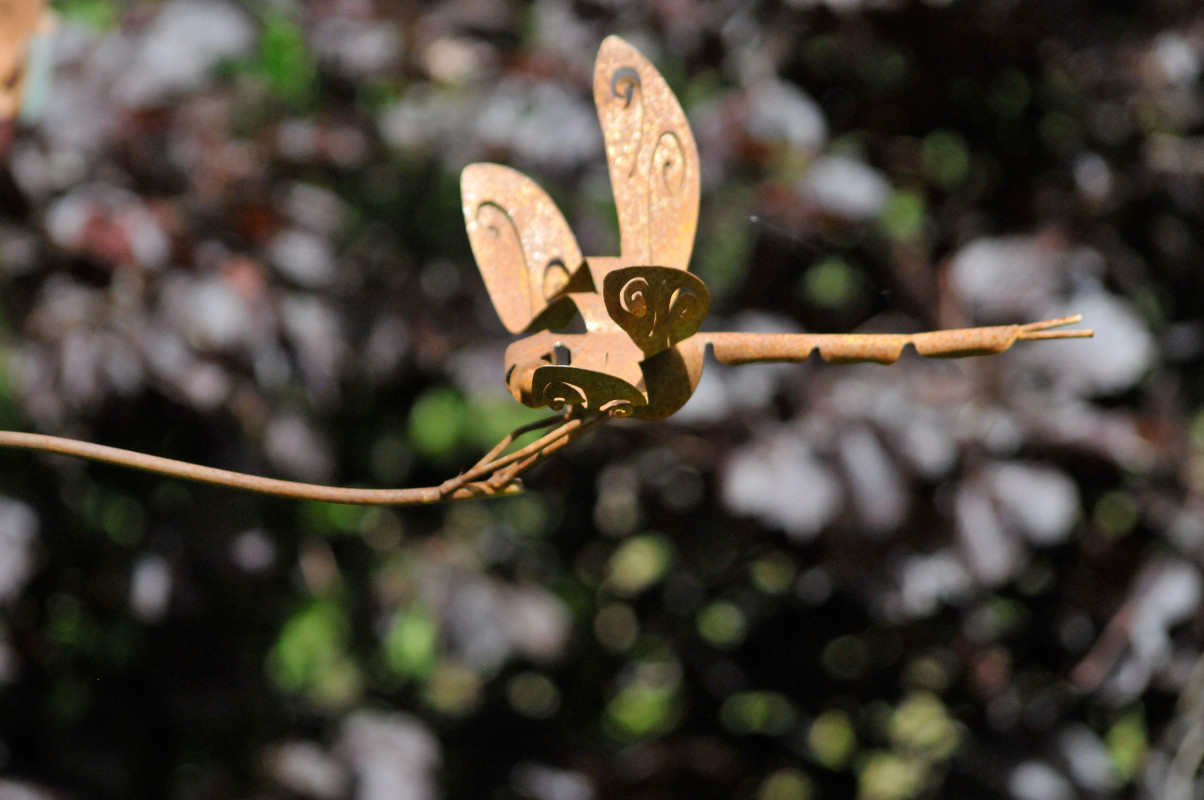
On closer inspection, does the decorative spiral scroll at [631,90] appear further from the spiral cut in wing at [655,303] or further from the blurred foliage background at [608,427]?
the blurred foliage background at [608,427]

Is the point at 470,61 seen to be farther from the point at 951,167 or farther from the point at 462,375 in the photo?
the point at 951,167

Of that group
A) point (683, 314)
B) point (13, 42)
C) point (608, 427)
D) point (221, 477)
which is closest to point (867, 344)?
point (683, 314)

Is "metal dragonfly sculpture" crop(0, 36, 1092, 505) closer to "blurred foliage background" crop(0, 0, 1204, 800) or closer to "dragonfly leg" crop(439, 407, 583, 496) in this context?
"dragonfly leg" crop(439, 407, 583, 496)

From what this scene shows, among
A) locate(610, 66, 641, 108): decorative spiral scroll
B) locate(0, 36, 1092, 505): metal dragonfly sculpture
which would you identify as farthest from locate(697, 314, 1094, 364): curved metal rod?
locate(610, 66, 641, 108): decorative spiral scroll

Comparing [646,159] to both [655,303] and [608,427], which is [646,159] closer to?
[655,303]

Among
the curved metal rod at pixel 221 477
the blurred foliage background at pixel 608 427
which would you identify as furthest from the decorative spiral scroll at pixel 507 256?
the blurred foliage background at pixel 608 427

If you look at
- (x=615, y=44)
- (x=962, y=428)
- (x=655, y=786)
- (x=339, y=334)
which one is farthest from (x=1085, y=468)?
(x=615, y=44)
